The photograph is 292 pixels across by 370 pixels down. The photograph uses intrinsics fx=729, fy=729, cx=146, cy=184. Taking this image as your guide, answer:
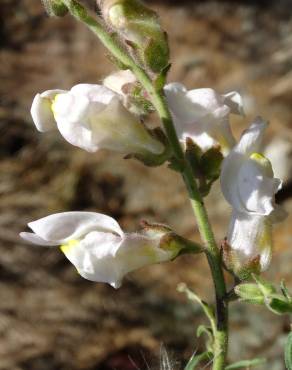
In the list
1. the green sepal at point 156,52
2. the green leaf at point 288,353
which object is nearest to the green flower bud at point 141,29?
the green sepal at point 156,52

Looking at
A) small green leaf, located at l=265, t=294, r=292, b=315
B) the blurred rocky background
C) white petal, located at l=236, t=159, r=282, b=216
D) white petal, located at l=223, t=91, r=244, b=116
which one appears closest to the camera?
small green leaf, located at l=265, t=294, r=292, b=315

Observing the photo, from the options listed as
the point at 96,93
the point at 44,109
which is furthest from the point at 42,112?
the point at 96,93

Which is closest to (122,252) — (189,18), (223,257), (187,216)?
(223,257)

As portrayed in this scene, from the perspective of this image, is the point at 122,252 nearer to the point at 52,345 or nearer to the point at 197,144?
the point at 197,144

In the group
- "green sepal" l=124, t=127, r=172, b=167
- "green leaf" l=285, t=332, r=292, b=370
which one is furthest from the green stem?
"green leaf" l=285, t=332, r=292, b=370

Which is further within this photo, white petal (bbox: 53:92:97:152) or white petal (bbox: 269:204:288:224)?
white petal (bbox: 269:204:288:224)

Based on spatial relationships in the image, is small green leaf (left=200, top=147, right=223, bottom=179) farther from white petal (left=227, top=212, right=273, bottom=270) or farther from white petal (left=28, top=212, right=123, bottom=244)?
white petal (left=28, top=212, right=123, bottom=244)
